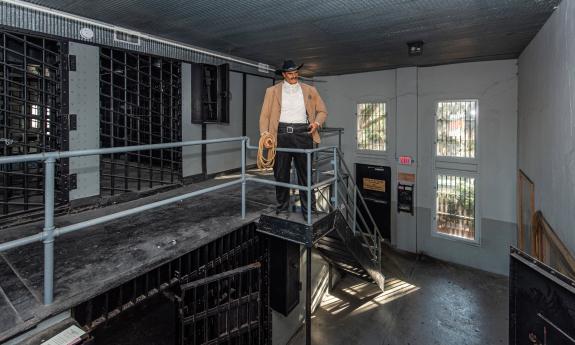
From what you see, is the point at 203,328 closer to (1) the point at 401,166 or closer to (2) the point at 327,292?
(2) the point at 327,292

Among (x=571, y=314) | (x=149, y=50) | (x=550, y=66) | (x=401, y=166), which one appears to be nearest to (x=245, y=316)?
(x=571, y=314)

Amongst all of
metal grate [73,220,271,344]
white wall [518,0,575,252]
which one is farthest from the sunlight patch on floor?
white wall [518,0,575,252]

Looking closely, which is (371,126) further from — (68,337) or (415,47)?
(68,337)

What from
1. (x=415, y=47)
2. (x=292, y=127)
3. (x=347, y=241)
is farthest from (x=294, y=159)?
(x=415, y=47)

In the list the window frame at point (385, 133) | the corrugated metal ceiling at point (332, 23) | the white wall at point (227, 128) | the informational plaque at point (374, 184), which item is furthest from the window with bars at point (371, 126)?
the white wall at point (227, 128)

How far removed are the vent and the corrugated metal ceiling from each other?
0.53 ft

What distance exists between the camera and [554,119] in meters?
2.92

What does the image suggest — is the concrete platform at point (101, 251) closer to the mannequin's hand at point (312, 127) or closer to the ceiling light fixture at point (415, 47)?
the mannequin's hand at point (312, 127)

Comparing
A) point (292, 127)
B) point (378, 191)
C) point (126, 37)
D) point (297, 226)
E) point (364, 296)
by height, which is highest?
point (126, 37)

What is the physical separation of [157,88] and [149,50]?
0.51 metres

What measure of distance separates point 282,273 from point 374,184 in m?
4.01

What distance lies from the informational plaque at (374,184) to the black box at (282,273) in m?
3.71

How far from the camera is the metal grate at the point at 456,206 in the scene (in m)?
5.99

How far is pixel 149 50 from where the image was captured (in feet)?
13.2
